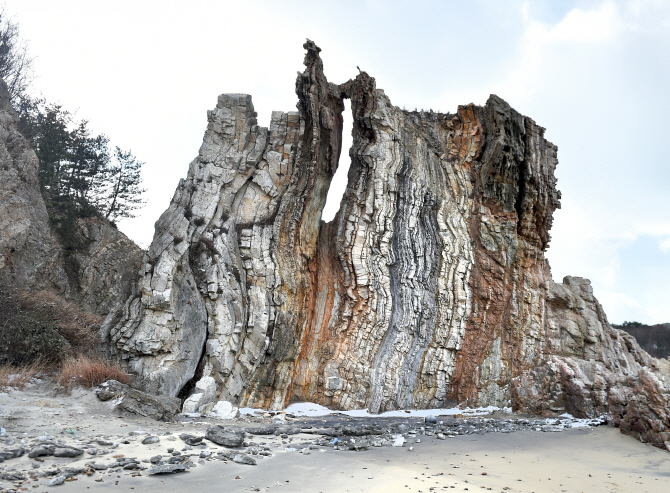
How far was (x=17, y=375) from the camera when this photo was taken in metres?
8.20

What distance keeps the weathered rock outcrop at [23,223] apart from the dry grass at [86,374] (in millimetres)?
5986

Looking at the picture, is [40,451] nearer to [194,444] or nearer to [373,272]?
[194,444]

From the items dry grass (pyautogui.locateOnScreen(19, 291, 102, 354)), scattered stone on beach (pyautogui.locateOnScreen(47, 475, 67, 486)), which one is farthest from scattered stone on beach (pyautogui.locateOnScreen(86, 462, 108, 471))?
dry grass (pyautogui.locateOnScreen(19, 291, 102, 354))

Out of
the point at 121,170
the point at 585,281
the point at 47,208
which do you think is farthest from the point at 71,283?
the point at 585,281

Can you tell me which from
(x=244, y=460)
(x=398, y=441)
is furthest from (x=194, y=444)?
(x=398, y=441)

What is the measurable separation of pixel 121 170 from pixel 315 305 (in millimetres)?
11225

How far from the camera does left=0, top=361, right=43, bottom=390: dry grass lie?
775 cm

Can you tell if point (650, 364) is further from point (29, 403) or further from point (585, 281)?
point (29, 403)

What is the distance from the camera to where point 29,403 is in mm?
6988

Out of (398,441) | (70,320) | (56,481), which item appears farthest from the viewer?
(70,320)

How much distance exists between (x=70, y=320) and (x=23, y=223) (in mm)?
4678

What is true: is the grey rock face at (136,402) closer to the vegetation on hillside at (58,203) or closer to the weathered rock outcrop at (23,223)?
the vegetation on hillside at (58,203)

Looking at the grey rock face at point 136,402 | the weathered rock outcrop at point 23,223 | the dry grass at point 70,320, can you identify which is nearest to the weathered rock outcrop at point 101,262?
the weathered rock outcrop at point 23,223

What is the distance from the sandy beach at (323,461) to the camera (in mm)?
4594
